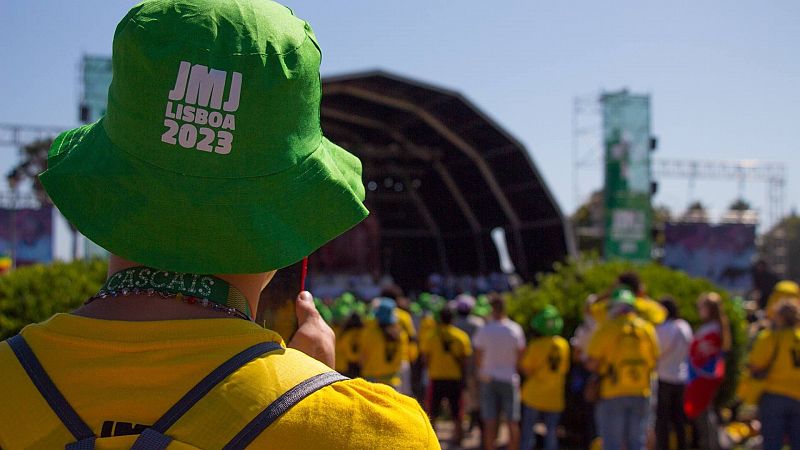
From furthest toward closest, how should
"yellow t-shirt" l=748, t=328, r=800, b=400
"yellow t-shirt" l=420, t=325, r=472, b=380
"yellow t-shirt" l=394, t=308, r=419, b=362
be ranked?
"yellow t-shirt" l=394, t=308, r=419, b=362
"yellow t-shirt" l=420, t=325, r=472, b=380
"yellow t-shirt" l=748, t=328, r=800, b=400

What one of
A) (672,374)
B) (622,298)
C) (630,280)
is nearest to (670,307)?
(672,374)

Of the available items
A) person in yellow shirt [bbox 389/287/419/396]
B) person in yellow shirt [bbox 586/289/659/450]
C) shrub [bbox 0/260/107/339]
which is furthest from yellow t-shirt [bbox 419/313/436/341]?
shrub [bbox 0/260/107/339]

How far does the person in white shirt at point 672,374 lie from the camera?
8227mm

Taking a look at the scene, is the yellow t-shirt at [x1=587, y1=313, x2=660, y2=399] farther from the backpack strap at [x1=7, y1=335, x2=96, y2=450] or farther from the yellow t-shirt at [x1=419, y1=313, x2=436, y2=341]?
the backpack strap at [x1=7, y1=335, x2=96, y2=450]

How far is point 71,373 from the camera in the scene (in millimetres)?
995

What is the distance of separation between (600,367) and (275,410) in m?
6.54

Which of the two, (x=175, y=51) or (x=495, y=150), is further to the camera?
(x=495, y=150)

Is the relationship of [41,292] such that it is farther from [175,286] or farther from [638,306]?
[175,286]

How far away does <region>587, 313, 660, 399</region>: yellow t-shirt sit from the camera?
700cm

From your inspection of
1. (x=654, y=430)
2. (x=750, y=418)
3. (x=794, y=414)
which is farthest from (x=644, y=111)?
(x=794, y=414)

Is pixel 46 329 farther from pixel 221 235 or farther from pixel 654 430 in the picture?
pixel 654 430

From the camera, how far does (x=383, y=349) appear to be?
8.82 metres

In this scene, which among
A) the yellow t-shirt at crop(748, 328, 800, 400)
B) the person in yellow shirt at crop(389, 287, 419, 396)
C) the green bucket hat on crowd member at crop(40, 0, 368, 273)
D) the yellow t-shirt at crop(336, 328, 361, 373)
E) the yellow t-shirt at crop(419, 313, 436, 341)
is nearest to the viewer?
the green bucket hat on crowd member at crop(40, 0, 368, 273)

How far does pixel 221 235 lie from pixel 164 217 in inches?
2.9
